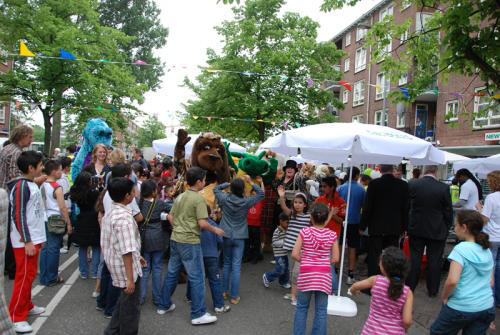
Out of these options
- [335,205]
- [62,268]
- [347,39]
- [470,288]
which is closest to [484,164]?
[335,205]

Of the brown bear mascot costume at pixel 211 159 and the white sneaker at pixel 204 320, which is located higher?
the brown bear mascot costume at pixel 211 159

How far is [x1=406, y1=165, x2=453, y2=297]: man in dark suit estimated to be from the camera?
18.8 ft

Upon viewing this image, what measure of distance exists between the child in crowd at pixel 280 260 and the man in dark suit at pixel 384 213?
116cm

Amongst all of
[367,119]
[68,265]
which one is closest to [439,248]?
[68,265]

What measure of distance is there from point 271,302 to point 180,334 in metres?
1.49

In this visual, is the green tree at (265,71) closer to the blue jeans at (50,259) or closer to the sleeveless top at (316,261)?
the blue jeans at (50,259)

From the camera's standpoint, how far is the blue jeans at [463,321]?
10.5 ft

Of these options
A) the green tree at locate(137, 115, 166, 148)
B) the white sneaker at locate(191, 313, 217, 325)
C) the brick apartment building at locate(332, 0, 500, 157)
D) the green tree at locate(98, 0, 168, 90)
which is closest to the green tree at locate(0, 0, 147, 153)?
the green tree at locate(98, 0, 168, 90)

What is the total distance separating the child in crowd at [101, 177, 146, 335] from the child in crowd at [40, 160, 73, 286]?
209cm

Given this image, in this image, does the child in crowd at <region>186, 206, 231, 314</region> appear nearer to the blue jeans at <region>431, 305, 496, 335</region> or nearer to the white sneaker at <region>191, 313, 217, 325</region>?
the white sneaker at <region>191, 313, 217, 325</region>

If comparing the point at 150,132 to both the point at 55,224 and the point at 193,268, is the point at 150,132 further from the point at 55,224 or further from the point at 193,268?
the point at 193,268

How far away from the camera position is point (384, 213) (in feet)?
19.0

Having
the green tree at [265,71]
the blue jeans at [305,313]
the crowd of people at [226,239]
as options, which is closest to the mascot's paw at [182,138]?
the crowd of people at [226,239]

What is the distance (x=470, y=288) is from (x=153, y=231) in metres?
3.26
